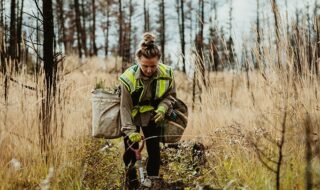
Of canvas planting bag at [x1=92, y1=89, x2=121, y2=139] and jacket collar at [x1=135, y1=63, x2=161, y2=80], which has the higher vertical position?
jacket collar at [x1=135, y1=63, x2=161, y2=80]

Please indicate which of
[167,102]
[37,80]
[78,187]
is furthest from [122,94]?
[37,80]

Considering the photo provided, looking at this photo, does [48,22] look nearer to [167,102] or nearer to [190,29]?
[167,102]

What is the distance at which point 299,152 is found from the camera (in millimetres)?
2738

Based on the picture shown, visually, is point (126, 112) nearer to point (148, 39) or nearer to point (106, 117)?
point (106, 117)

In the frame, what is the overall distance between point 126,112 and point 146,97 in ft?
0.79

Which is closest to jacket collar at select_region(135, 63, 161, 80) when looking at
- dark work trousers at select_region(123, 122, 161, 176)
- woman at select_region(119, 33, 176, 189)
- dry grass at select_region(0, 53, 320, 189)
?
woman at select_region(119, 33, 176, 189)

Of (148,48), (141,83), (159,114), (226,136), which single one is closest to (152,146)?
(159,114)

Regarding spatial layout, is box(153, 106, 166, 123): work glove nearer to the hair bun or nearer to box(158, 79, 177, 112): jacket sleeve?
box(158, 79, 177, 112): jacket sleeve

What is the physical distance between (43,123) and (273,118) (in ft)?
6.44

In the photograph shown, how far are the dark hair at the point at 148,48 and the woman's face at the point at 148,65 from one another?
0.03 m

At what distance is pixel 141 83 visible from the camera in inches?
130

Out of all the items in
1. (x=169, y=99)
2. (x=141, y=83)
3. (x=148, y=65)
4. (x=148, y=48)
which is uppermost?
(x=148, y=48)

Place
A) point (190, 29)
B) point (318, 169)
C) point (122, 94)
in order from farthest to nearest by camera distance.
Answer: point (190, 29)
point (122, 94)
point (318, 169)

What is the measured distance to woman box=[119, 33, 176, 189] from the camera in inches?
126
